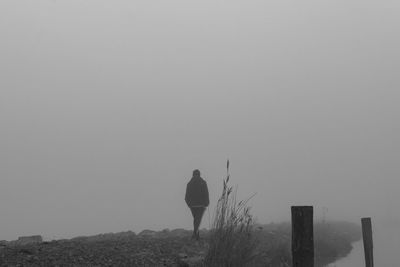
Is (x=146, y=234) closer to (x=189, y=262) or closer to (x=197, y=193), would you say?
(x=197, y=193)

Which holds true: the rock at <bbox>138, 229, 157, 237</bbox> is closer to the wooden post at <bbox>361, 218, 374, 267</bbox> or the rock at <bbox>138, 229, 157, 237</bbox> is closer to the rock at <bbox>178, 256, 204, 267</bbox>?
the wooden post at <bbox>361, 218, 374, 267</bbox>

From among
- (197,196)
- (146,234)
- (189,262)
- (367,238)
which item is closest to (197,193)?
(197,196)

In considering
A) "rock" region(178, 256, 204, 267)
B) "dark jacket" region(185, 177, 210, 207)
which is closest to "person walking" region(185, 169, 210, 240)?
"dark jacket" region(185, 177, 210, 207)

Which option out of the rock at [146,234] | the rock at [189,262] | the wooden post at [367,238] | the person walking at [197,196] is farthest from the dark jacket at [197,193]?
the rock at [189,262]

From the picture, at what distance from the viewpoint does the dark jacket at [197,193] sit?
1459 centimetres

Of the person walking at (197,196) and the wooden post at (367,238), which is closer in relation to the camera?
the wooden post at (367,238)

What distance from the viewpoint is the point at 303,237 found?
6.51 meters

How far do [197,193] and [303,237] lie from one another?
8248 mm

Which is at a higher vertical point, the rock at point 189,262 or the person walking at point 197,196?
the person walking at point 197,196

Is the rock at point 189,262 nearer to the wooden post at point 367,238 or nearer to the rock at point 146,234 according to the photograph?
the wooden post at point 367,238

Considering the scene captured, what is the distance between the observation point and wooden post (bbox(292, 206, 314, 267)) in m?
6.49

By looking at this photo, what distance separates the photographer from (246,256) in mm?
6930

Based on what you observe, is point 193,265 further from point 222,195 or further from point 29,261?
point 29,261

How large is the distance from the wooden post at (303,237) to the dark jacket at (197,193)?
8.10 m
